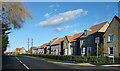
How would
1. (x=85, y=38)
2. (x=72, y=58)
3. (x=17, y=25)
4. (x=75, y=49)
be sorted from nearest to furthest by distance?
1. (x=17, y=25)
2. (x=72, y=58)
3. (x=85, y=38)
4. (x=75, y=49)

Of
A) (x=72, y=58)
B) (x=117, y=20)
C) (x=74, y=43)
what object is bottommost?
(x=72, y=58)

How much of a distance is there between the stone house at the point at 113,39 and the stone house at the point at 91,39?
8.90 feet

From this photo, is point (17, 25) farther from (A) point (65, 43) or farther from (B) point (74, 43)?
(A) point (65, 43)

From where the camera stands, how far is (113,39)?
29.1m

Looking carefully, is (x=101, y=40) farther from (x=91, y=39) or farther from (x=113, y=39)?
(x=113, y=39)

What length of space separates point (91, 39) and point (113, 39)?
26.5 feet

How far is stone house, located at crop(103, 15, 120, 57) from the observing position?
28.1m

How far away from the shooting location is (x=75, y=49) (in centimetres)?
4622

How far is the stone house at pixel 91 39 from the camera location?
34.4 metres

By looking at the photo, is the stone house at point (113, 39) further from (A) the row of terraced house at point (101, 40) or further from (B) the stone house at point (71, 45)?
(B) the stone house at point (71, 45)

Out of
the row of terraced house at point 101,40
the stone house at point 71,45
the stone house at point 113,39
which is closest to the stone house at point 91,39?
the row of terraced house at point 101,40

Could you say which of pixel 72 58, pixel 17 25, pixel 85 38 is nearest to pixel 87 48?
pixel 85 38

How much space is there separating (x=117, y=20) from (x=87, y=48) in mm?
11868

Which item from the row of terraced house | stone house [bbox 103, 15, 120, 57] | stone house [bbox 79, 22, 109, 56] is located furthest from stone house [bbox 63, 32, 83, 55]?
stone house [bbox 103, 15, 120, 57]
